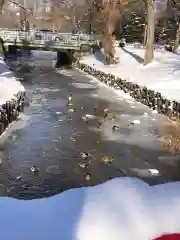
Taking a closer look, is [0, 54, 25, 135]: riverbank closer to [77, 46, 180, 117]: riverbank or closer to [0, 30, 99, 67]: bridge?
[77, 46, 180, 117]: riverbank

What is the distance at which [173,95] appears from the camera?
1939 cm

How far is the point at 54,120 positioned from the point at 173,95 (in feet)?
20.3

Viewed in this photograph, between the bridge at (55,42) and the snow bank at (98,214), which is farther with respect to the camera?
the bridge at (55,42)

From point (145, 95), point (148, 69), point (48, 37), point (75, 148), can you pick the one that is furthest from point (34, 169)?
point (48, 37)

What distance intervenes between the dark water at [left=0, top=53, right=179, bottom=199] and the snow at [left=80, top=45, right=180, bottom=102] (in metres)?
2.14

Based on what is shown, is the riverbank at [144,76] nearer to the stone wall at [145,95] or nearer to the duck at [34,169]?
the stone wall at [145,95]

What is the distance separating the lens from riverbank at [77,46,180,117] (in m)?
19.5

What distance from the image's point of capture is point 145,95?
71.1 feet

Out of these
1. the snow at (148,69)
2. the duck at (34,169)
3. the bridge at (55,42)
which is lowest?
the duck at (34,169)

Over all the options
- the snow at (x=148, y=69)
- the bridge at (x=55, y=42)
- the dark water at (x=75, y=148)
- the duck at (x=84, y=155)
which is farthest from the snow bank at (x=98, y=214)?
the bridge at (x=55, y=42)

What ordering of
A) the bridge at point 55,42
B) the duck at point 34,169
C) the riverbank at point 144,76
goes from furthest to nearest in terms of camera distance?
1. the bridge at point 55,42
2. the riverbank at point 144,76
3. the duck at point 34,169

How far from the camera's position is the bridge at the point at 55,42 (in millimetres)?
43625

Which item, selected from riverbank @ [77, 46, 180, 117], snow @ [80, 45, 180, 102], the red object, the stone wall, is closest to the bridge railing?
snow @ [80, 45, 180, 102]

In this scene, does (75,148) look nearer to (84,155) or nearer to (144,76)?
(84,155)
